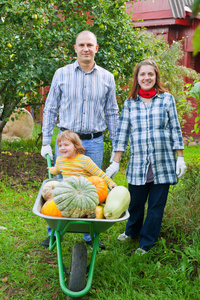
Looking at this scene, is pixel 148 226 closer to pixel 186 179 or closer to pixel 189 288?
pixel 189 288

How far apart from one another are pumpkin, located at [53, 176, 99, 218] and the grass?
2.27 feet

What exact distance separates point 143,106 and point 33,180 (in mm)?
2717

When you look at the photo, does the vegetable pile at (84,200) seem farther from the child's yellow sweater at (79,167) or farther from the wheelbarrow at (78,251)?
the child's yellow sweater at (79,167)

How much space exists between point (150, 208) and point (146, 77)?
1.11 m

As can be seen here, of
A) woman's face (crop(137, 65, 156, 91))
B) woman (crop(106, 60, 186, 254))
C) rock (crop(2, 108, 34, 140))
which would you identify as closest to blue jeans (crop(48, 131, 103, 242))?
woman (crop(106, 60, 186, 254))

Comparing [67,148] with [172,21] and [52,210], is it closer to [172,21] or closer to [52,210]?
[52,210]

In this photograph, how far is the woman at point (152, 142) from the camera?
2914mm

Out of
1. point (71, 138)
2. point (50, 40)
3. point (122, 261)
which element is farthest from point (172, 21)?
point (122, 261)

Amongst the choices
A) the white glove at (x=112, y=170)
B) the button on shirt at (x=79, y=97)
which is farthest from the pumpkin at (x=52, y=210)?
the button on shirt at (x=79, y=97)

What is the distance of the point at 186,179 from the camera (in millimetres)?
3902

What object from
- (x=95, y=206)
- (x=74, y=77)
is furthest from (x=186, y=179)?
(x=95, y=206)

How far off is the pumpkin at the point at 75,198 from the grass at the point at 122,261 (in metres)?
0.69

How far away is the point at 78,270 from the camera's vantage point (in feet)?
7.66

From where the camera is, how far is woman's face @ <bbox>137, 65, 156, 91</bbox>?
2.92m
